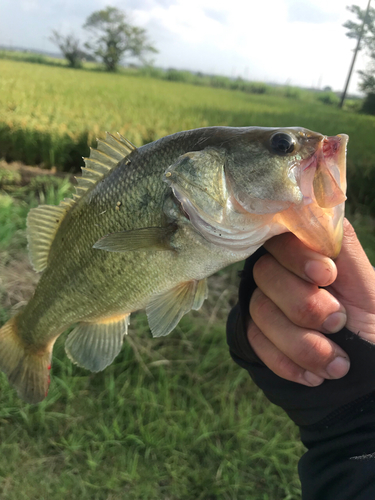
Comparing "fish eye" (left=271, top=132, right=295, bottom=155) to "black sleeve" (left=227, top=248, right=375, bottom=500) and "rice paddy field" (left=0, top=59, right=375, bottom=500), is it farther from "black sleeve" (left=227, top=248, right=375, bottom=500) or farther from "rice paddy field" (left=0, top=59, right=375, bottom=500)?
"rice paddy field" (left=0, top=59, right=375, bottom=500)

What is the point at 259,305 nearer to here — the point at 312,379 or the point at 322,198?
the point at 312,379

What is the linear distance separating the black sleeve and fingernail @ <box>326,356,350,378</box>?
33 millimetres

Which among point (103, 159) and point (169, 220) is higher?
point (103, 159)

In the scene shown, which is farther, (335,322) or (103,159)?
(103,159)

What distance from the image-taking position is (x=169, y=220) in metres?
0.93

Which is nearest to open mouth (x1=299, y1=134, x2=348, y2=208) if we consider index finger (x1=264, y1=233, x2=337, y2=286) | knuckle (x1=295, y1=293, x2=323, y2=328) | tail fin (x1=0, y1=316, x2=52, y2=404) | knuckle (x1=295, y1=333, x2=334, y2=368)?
index finger (x1=264, y1=233, x2=337, y2=286)

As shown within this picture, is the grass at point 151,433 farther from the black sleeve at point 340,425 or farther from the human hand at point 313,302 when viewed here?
the human hand at point 313,302

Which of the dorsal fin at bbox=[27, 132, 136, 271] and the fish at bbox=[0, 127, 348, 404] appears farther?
the dorsal fin at bbox=[27, 132, 136, 271]

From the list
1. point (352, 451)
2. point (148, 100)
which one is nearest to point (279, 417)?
point (352, 451)

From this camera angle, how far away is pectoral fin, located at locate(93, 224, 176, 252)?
928mm

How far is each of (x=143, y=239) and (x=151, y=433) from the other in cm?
157

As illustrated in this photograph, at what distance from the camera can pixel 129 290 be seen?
1.05m

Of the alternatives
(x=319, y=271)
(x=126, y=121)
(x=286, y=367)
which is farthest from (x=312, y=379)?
(x=126, y=121)

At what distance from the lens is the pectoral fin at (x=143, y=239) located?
36.5 inches
